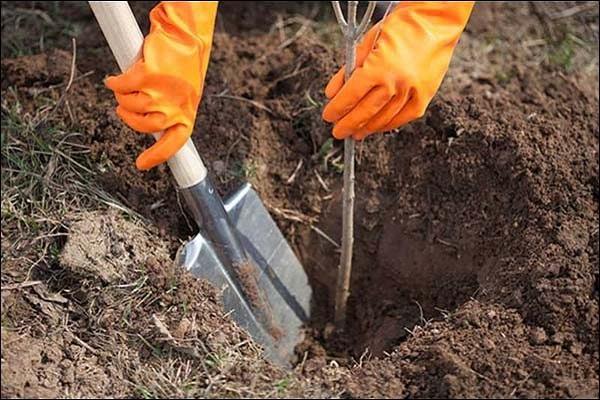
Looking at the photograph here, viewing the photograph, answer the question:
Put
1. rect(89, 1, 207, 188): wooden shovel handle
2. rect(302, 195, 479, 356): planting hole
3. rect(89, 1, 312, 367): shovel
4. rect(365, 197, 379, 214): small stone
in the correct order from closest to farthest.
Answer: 1. rect(89, 1, 207, 188): wooden shovel handle
2. rect(89, 1, 312, 367): shovel
3. rect(302, 195, 479, 356): planting hole
4. rect(365, 197, 379, 214): small stone

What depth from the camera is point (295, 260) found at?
2.70 meters

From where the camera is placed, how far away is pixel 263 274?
8.50 ft

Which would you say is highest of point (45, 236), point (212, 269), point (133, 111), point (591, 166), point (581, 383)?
point (133, 111)

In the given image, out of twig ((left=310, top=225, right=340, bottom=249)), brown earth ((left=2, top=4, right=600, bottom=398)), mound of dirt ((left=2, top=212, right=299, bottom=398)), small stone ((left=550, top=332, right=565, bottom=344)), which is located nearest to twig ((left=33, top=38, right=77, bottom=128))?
brown earth ((left=2, top=4, right=600, bottom=398))

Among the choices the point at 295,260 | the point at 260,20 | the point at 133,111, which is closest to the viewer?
the point at 133,111

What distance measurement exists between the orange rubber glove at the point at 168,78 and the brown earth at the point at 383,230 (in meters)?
0.36

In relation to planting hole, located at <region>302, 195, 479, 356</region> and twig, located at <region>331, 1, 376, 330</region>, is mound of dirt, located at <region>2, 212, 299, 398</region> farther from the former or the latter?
planting hole, located at <region>302, 195, 479, 356</region>

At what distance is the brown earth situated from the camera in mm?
2047

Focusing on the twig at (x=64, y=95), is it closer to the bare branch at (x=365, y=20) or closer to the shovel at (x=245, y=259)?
the shovel at (x=245, y=259)

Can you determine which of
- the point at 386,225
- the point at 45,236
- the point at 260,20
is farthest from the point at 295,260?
the point at 260,20

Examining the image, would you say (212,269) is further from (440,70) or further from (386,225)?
(440,70)

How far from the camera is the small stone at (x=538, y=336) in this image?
81.3 inches

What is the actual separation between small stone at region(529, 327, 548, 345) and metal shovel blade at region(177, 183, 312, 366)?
777 mm

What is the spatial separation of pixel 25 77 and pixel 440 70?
1.30 m
